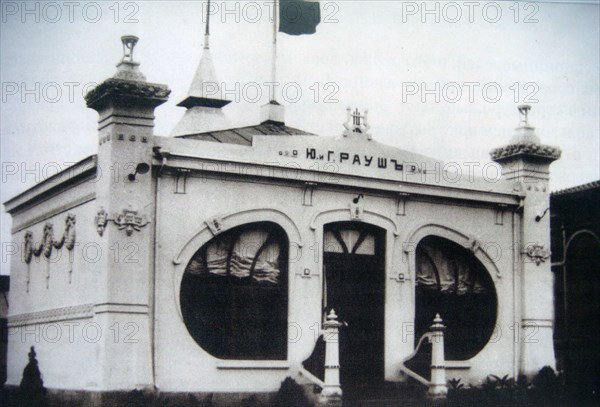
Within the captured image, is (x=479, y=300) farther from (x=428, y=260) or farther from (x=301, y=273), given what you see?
(x=301, y=273)

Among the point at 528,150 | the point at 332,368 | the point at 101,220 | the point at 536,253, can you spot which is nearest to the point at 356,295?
the point at 332,368

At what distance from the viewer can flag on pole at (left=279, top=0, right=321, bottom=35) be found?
19.2m

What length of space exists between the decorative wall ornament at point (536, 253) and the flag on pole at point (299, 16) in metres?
6.96

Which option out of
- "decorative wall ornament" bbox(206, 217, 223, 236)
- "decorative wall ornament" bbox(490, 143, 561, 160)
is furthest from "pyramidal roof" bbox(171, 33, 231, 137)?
"decorative wall ornament" bbox(206, 217, 223, 236)

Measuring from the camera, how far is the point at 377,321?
19.0 m

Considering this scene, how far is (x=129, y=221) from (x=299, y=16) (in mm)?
6170

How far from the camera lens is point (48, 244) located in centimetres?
1892

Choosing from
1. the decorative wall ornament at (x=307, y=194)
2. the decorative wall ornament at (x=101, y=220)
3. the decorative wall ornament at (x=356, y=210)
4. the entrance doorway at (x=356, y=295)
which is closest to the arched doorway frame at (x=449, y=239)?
the entrance doorway at (x=356, y=295)

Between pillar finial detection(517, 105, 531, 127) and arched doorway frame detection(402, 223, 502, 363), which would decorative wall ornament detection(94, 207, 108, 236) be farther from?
pillar finial detection(517, 105, 531, 127)

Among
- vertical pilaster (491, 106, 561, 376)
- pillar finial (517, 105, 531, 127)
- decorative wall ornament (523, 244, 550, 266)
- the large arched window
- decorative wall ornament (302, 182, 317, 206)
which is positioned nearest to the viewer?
the large arched window

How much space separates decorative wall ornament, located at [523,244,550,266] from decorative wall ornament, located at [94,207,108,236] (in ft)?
32.0

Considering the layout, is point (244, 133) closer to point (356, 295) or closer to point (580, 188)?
point (356, 295)

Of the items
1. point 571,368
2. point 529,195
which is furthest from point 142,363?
point 571,368

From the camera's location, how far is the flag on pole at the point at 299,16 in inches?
754
